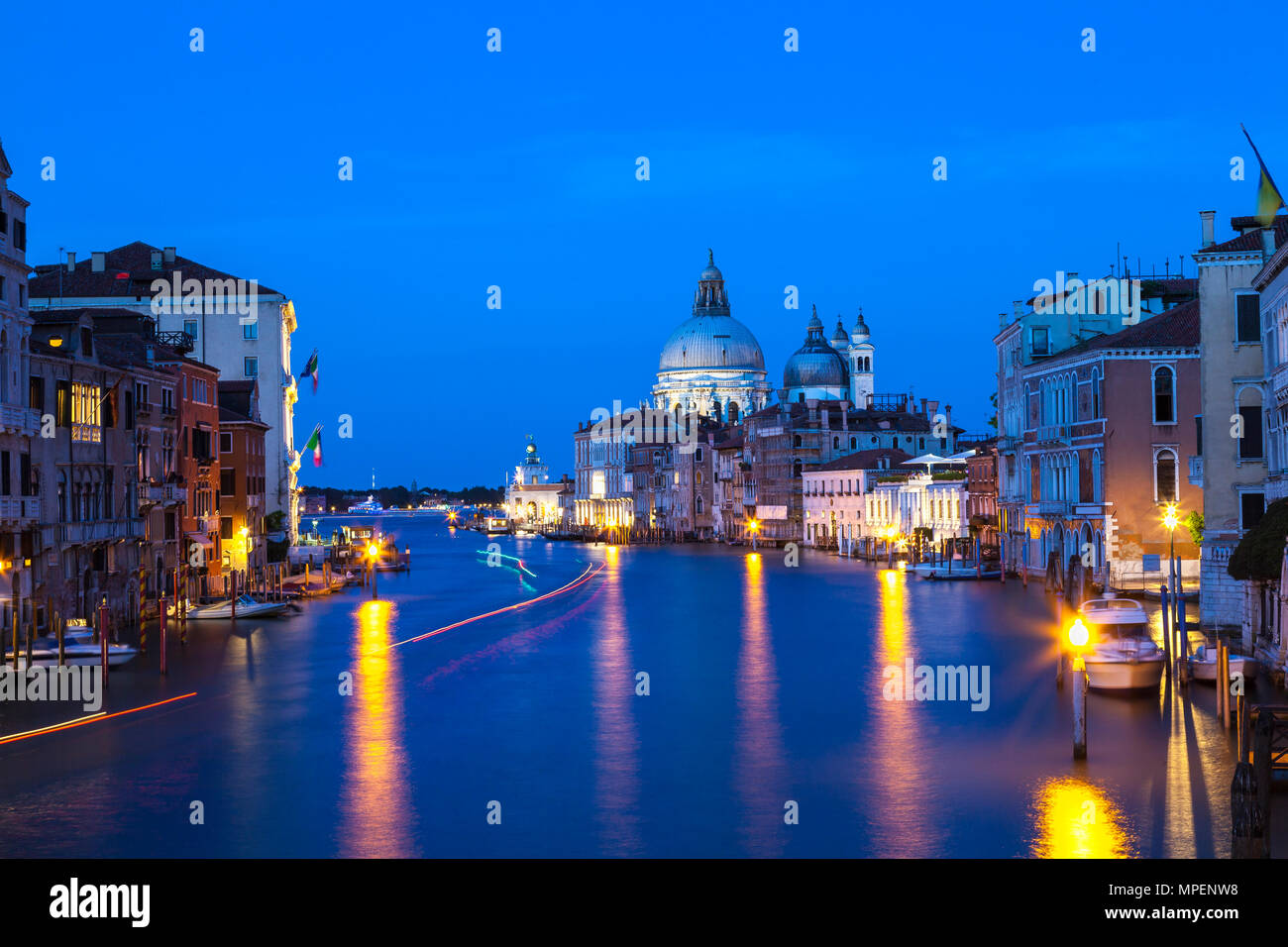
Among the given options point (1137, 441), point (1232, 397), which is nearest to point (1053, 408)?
point (1137, 441)

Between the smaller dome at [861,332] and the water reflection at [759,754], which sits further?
the smaller dome at [861,332]

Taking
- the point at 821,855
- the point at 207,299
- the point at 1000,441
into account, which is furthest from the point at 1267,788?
the point at 207,299

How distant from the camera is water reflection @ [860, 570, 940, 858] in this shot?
48.4 ft

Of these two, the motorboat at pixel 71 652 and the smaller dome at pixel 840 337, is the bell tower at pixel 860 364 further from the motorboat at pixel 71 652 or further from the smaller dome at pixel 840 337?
the motorboat at pixel 71 652

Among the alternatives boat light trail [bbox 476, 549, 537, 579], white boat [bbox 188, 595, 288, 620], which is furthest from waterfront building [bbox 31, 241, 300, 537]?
white boat [bbox 188, 595, 288, 620]

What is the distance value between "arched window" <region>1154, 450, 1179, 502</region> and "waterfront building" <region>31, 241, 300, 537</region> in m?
33.4

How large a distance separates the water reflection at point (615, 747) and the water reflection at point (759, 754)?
1192 millimetres

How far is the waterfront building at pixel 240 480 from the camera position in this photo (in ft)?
163

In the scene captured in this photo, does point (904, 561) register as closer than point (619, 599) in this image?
No

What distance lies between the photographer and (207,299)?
197ft

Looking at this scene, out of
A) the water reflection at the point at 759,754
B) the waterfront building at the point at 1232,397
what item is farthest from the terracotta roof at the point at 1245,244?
the water reflection at the point at 759,754

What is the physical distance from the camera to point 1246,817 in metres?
12.2
